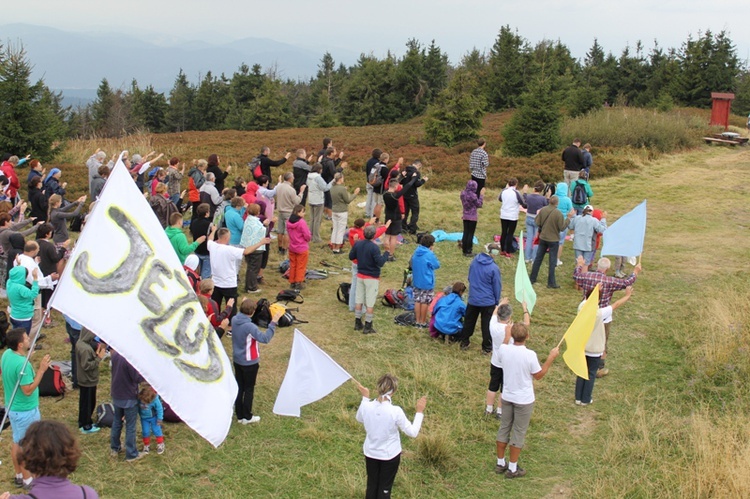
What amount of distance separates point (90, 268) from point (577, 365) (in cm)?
532

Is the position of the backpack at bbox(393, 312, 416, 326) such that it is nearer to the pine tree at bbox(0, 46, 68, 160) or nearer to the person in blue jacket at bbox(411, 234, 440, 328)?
the person in blue jacket at bbox(411, 234, 440, 328)

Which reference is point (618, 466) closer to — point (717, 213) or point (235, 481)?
point (235, 481)

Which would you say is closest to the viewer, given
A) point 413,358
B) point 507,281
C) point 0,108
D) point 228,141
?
point 413,358

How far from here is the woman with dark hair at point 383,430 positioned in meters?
5.96

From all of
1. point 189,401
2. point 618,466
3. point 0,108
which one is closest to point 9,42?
point 0,108

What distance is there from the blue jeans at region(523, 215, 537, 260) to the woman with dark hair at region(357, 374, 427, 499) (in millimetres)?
9311

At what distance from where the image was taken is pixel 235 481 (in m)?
7.07

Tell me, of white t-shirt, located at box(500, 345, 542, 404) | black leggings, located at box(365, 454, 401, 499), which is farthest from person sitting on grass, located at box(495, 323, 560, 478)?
black leggings, located at box(365, 454, 401, 499)

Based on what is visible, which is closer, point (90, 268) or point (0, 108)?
point (90, 268)

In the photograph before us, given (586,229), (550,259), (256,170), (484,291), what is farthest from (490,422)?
(256,170)

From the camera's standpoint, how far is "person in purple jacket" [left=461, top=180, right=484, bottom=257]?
14.6 metres

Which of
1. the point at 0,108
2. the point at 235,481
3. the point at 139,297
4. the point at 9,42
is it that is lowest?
the point at 235,481

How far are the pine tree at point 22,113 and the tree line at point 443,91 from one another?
12139mm

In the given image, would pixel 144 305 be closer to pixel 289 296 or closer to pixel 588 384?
pixel 588 384
